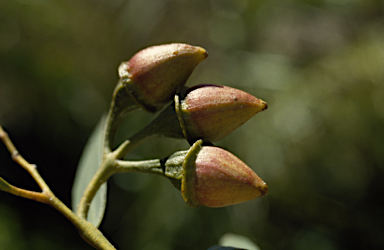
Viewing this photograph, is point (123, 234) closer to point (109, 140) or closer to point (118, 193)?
point (118, 193)

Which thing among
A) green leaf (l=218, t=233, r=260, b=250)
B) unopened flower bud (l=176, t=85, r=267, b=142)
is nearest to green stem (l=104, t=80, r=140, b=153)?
unopened flower bud (l=176, t=85, r=267, b=142)

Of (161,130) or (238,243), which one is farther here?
(238,243)

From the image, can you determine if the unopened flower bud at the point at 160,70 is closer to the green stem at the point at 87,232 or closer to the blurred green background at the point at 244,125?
the green stem at the point at 87,232

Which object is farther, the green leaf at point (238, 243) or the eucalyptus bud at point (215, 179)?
the green leaf at point (238, 243)

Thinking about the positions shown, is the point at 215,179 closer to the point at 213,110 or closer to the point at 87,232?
the point at 213,110

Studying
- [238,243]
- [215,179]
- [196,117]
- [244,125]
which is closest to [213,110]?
[196,117]

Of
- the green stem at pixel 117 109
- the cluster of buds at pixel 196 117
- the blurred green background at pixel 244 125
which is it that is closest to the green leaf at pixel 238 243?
the cluster of buds at pixel 196 117

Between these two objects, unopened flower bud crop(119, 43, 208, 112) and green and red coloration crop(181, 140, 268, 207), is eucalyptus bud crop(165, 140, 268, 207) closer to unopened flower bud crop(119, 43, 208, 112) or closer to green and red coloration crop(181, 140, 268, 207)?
green and red coloration crop(181, 140, 268, 207)
